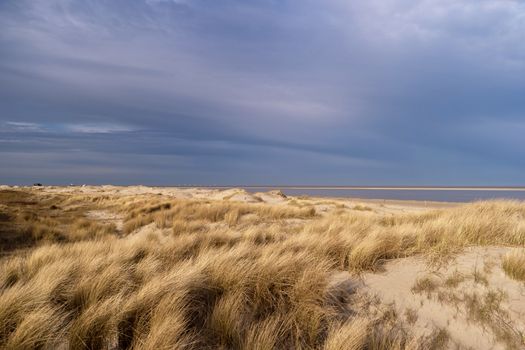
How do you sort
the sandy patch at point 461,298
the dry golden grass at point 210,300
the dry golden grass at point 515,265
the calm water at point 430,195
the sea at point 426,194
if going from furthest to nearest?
the sea at point 426,194
the calm water at point 430,195
the dry golden grass at point 515,265
the sandy patch at point 461,298
the dry golden grass at point 210,300

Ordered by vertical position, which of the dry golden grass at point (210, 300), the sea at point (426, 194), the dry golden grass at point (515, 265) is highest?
the dry golden grass at point (515, 265)

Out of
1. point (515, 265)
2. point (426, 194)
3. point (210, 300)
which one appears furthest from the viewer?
point (426, 194)

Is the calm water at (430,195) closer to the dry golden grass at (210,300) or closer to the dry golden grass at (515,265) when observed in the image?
the dry golden grass at (515,265)

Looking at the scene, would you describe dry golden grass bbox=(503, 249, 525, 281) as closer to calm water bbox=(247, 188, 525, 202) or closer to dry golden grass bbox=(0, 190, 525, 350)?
dry golden grass bbox=(0, 190, 525, 350)

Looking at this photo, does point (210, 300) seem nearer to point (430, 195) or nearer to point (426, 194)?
point (430, 195)

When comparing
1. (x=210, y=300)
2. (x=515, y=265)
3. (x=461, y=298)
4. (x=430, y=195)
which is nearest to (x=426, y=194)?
(x=430, y=195)

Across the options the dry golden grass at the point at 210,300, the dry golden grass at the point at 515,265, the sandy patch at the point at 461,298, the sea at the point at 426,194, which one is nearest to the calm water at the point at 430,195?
the sea at the point at 426,194

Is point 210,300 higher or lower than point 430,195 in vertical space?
higher

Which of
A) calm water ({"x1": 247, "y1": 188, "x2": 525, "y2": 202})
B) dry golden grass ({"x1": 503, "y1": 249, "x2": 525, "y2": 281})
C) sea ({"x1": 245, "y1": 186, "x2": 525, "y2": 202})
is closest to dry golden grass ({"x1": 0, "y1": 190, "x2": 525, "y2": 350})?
dry golden grass ({"x1": 503, "y1": 249, "x2": 525, "y2": 281})

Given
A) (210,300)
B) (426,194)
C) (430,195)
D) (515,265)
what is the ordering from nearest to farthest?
(210,300)
(515,265)
(430,195)
(426,194)

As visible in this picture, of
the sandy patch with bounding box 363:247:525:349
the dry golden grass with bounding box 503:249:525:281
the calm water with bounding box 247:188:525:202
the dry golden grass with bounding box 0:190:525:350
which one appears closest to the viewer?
the dry golden grass with bounding box 0:190:525:350

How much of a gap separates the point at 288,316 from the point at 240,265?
47.8 inches

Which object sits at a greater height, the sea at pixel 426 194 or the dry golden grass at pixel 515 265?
the dry golden grass at pixel 515 265

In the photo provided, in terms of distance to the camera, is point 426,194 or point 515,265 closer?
point 515,265
